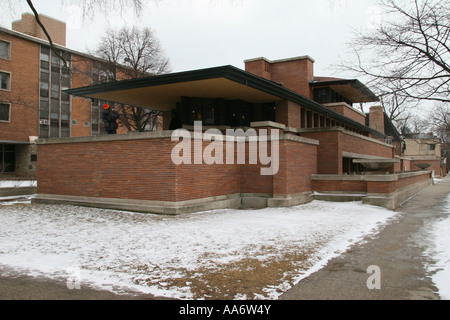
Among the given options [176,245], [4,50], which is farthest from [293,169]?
[4,50]

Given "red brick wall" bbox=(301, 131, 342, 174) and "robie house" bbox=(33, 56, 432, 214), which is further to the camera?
"red brick wall" bbox=(301, 131, 342, 174)

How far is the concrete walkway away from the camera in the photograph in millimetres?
4695

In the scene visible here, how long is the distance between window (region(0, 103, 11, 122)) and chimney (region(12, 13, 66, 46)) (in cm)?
1041

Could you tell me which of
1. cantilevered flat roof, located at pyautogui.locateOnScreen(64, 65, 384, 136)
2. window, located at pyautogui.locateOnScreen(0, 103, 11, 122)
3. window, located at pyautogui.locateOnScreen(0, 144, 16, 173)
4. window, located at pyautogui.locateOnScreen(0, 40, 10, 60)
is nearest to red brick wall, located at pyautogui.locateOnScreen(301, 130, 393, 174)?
cantilevered flat roof, located at pyautogui.locateOnScreen(64, 65, 384, 136)

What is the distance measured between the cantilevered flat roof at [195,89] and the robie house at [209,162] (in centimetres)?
5

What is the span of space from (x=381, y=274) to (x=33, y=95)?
3997 cm

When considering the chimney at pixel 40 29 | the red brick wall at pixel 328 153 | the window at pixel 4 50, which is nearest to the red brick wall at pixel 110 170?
the red brick wall at pixel 328 153

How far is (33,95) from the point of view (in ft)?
123

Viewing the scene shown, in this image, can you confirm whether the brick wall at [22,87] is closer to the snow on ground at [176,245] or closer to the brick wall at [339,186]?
the snow on ground at [176,245]

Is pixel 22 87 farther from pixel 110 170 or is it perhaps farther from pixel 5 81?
pixel 110 170

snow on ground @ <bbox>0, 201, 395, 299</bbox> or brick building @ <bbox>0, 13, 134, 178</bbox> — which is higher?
brick building @ <bbox>0, 13, 134, 178</bbox>

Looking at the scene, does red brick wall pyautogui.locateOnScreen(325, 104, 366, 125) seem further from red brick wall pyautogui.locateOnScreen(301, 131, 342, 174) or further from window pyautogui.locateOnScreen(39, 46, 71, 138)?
window pyautogui.locateOnScreen(39, 46, 71, 138)

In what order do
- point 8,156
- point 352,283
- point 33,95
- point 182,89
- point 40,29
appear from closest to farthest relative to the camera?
point 352,283 < point 182,89 < point 8,156 < point 33,95 < point 40,29
